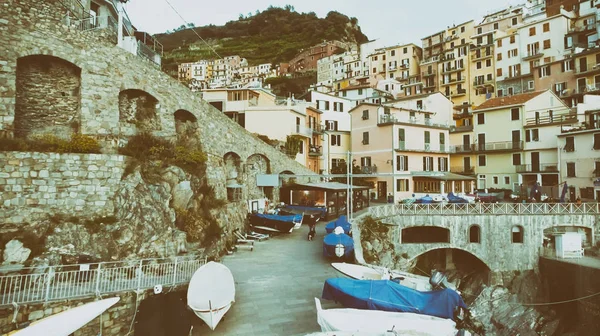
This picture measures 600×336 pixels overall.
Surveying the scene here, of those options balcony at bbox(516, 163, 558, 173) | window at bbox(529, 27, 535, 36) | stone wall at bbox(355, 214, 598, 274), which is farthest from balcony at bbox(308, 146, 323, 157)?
window at bbox(529, 27, 535, 36)

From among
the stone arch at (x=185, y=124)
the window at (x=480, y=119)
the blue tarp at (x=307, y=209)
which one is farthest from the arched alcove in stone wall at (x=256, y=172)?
the window at (x=480, y=119)

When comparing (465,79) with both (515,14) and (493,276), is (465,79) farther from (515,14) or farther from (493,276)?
(493,276)

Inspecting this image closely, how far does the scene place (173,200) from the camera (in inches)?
635

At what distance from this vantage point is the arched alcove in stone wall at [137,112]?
1791cm

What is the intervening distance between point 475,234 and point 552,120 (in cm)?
2097

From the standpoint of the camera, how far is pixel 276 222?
21891 millimetres

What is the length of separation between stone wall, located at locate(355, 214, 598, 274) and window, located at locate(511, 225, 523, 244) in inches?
7.6

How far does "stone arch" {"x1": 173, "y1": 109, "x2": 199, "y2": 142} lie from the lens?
21172 mm

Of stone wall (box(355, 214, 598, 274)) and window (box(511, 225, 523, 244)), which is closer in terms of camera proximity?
stone wall (box(355, 214, 598, 274))

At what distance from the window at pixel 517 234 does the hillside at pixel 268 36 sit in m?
87.8

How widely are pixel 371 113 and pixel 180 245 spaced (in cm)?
2811

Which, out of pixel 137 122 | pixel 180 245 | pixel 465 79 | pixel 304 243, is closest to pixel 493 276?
pixel 304 243

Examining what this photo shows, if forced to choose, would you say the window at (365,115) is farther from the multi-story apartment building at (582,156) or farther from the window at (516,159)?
the multi-story apartment building at (582,156)

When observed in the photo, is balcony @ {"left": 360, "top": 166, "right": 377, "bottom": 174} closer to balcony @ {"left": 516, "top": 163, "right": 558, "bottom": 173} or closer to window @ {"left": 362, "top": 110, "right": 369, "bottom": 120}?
window @ {"left": 362, "top": 110, "right": 369, "bottom": 120}
